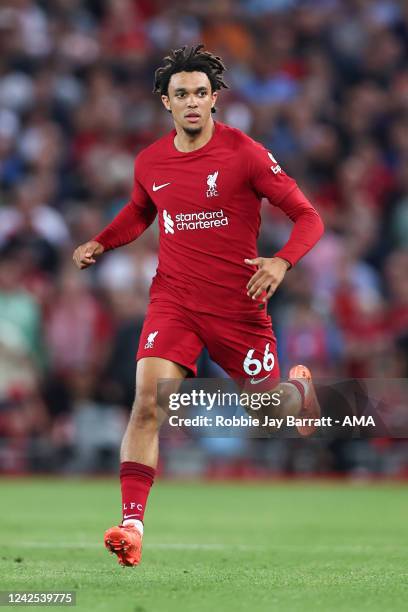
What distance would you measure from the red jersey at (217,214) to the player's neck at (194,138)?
27 mm

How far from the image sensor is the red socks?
21.3ft

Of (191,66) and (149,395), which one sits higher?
(191,66)

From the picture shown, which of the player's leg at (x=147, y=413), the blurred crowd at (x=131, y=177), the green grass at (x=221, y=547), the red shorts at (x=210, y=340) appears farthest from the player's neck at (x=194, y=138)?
the blurred crowd at (x=131, y=177)

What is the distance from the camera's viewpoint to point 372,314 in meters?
13.6

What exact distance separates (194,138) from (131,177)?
8.44 m

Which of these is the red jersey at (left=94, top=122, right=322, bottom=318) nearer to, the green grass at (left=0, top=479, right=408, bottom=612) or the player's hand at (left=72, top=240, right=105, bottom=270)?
the player's hand at (left=72, top=240, right=105, bottom=270)

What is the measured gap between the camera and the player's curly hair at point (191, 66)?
6844 mm

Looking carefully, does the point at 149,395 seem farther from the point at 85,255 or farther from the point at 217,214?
the point at 217,214

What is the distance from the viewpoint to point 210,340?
6809 millimetres

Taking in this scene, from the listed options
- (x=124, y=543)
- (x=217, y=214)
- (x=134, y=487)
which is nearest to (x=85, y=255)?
(x=217, y=214)

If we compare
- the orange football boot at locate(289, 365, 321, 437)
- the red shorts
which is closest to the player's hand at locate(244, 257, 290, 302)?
the red shorts

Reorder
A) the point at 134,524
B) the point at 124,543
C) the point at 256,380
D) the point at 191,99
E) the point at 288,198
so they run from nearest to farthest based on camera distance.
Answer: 1. the point at 124,543
2. the point at 134,524
3. the point at 288,198
4. the point at 191,99
5. the point at 256,380

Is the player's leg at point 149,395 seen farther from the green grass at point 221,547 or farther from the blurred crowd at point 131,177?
the blurred crowd at point 131,177

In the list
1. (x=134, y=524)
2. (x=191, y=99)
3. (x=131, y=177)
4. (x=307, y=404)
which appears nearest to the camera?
(x=134, y=524)
